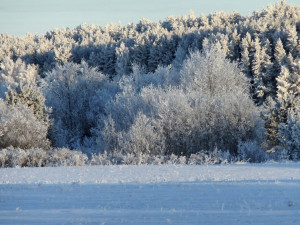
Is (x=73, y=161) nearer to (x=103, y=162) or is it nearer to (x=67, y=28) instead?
(x=103, y=162)

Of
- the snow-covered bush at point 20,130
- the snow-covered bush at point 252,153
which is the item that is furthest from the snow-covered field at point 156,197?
the snow-covered bush at point 20,130

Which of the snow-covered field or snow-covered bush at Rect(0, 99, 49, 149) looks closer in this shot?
the snow-covered field

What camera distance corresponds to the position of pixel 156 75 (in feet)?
125

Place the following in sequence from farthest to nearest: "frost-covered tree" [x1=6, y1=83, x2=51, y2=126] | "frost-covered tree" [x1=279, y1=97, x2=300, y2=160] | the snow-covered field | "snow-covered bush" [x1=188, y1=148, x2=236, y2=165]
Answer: "frost-covered tree" [x1=6, y1=83, x2=51, y2=126]
"frost-covered tree" [x1=279, y1=97, x2=300, y2=160]
"snow-covered bush" [x1=188, y1=148, x2=236, y2=165]
the snow-covered field

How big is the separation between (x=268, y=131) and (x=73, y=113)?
17.8 metres

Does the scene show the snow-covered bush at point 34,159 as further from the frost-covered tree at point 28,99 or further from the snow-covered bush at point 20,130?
the frost-covered tree at point 28,99

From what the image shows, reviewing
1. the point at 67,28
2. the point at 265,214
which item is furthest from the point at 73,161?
the point at 67,28

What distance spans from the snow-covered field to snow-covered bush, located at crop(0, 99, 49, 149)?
1175cm

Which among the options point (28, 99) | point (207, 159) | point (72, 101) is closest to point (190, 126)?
point (207, 159)

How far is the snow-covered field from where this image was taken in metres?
5.96

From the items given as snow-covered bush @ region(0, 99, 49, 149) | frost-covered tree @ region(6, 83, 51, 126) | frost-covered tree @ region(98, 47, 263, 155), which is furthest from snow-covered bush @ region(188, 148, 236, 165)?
frost-covered tree @ region(6, 83, 51, 126)

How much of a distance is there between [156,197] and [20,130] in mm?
16745

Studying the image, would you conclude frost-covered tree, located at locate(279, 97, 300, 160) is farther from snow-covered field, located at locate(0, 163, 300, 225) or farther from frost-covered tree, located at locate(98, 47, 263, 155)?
snow-covered field, located at locate(0, 163, 300, 225)

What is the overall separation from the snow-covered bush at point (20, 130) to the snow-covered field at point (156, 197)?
11752mm
